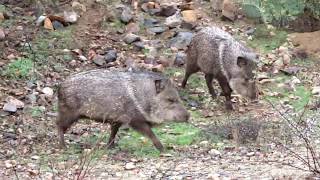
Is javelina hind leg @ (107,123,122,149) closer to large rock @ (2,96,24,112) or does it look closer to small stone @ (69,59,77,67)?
large rock @ (2,96,24,112)

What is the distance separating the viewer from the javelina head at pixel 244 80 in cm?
809

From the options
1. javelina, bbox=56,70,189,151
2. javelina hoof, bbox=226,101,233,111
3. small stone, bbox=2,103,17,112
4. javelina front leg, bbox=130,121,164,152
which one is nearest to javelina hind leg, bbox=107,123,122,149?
javelina, bbox=56,70,189,151

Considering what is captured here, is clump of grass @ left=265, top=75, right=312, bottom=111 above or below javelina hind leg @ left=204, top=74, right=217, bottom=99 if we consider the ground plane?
below

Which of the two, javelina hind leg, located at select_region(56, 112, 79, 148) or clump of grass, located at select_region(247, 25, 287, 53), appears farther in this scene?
clump of grass, located at select_region(247, 25, 287, 53)

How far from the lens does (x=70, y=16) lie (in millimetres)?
9641

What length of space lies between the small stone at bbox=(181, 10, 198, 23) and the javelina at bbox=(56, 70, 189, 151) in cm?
369

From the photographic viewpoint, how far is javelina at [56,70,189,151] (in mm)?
6391

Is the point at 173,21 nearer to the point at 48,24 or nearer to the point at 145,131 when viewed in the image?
the point at 48,24

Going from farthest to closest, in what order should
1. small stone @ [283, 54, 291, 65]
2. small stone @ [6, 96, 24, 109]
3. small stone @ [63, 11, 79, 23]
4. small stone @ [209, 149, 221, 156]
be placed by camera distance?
1. small stone @ [63, 11, 79, 23]
2. small stone @ [283, 54, 291, 65]
3. small stone @ [6, 96, 24, 109]
4. small stone @ [209, 149, 221, 156]

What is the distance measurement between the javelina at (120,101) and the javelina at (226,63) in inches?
63.6

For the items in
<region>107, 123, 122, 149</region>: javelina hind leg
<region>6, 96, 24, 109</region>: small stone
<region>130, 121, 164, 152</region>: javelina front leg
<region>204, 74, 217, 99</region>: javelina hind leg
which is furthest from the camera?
<region>204, 74, 217, 99</region>: javelina hind leg

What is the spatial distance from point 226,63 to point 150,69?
1.14 metres

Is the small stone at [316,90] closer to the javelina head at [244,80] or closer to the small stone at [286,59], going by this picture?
the javelina head at [244,80]

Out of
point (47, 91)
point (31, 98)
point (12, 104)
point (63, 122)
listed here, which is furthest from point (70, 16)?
point (63, 122)
